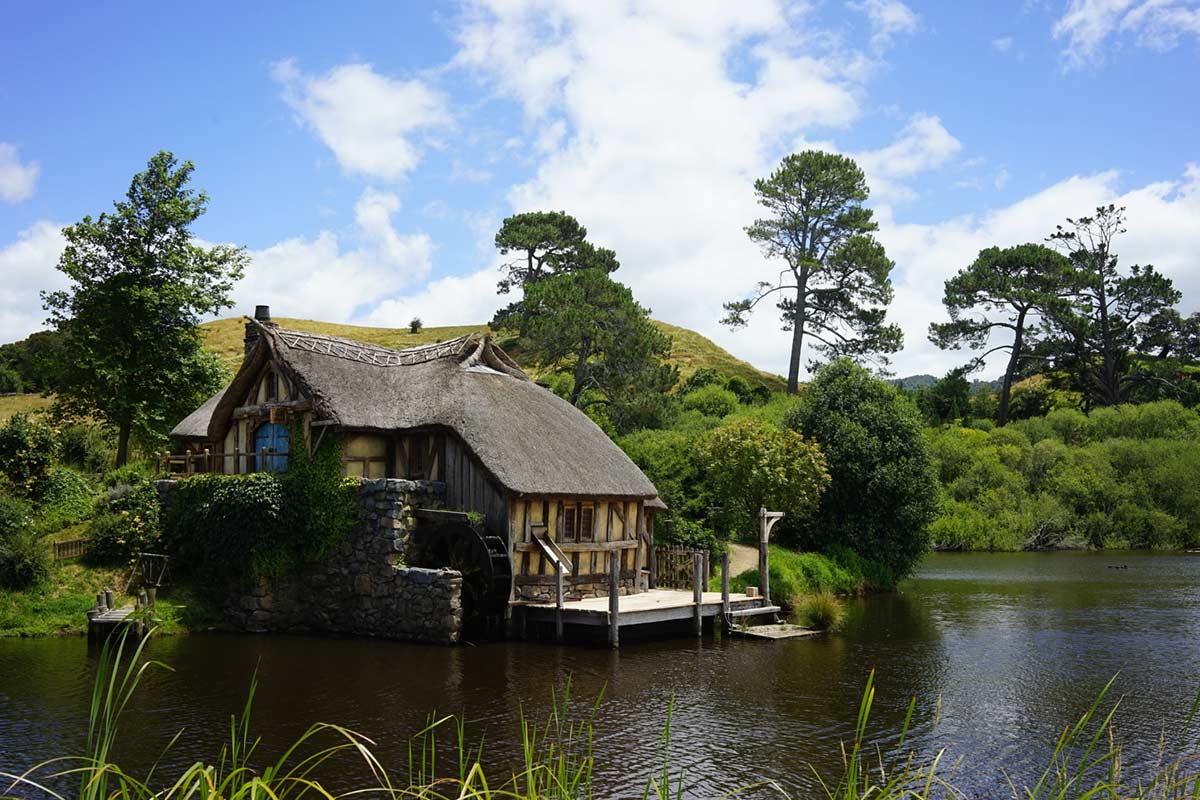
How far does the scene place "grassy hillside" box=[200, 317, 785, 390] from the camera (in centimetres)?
8406

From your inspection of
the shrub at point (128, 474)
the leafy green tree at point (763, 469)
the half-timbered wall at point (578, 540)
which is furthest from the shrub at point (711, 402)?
the shrub at point (128, 474)

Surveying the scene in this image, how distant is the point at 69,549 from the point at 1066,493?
161ft

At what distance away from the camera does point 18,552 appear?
24250 millimetres

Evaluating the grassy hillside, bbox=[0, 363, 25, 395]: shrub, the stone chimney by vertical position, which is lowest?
the stone chimney

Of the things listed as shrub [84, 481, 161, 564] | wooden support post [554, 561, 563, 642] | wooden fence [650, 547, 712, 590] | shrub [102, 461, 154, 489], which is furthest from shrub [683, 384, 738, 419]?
shrub [84, 481, 161, 564]

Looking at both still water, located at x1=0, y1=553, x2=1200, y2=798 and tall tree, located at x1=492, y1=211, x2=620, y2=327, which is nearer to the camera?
still water, located at x1=0, y1=553, x2=1200, y2=798

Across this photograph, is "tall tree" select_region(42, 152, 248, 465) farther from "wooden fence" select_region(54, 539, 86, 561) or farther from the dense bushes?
the dense bushes

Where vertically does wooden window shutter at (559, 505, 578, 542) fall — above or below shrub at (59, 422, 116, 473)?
below

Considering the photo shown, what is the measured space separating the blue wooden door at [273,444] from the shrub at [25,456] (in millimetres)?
6797

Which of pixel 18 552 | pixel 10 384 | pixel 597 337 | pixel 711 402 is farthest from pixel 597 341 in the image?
pixel 10 384

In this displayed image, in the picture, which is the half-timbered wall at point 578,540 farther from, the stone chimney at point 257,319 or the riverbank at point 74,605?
the stone chimney at point 257,319

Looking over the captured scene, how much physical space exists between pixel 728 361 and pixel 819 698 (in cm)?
7304

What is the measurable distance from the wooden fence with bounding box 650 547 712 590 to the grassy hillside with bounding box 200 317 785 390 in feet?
163

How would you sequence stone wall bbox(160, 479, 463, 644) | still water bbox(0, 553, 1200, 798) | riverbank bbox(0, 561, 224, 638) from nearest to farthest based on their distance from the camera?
→ still water bbox(0, 553, 1200, 798) < stone wall bbox(160, 479, 463, 644) < riverbank bbox(0, 561, 224, 638)
